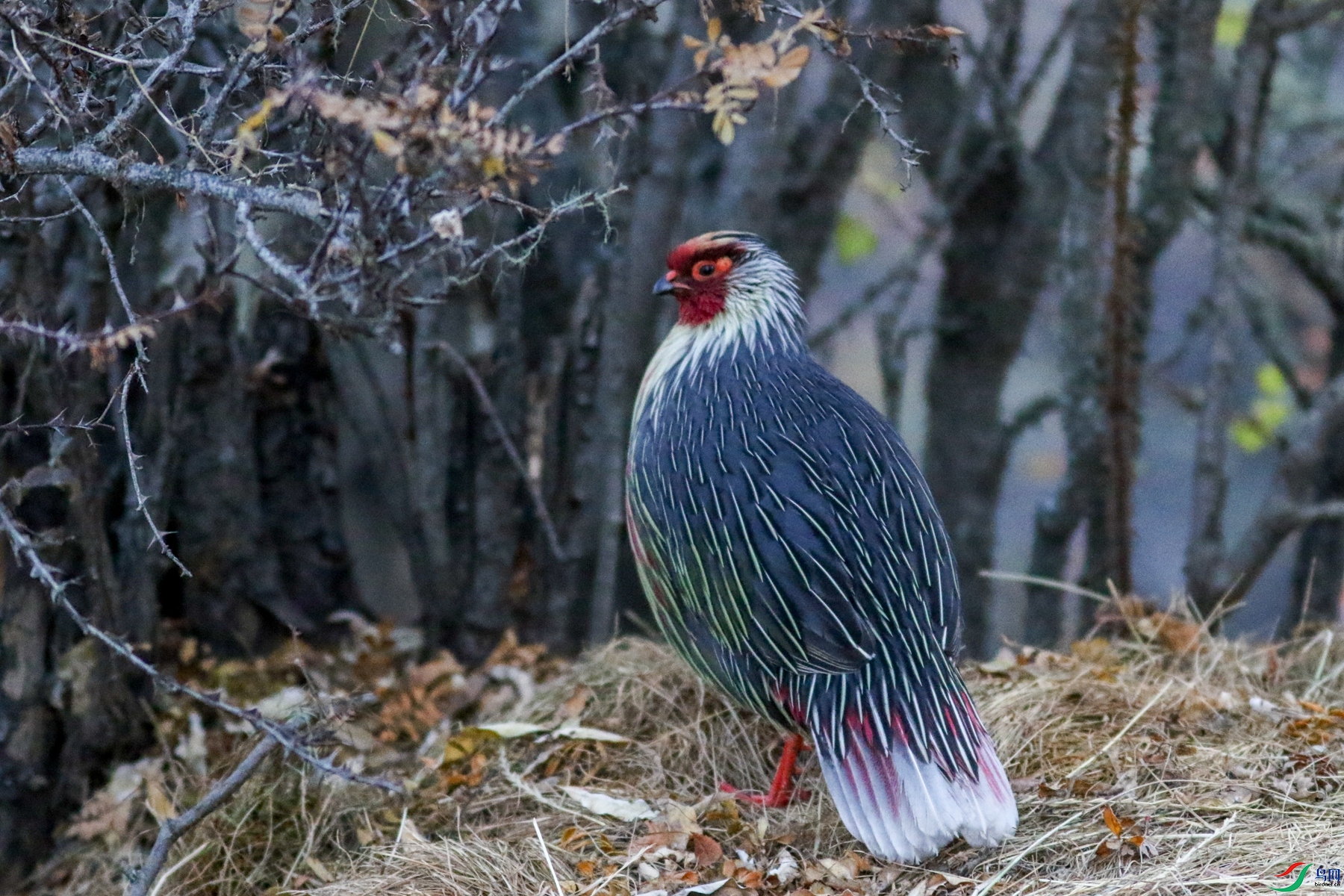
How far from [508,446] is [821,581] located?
1515 mm

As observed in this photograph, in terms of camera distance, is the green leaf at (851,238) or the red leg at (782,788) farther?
the green leaf at (851,238)

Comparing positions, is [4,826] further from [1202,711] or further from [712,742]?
[1202,711]

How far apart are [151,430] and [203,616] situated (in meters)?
0.72

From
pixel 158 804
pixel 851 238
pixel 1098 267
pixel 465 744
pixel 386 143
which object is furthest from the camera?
pixel 851 238

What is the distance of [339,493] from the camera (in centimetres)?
473

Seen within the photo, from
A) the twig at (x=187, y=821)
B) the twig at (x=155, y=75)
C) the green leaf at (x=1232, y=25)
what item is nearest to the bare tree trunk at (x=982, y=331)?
the green leaf at (x=1232, y=25)

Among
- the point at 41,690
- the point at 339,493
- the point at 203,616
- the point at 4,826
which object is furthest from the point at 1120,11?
the point at 4,826

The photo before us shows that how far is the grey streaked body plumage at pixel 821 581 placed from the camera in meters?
2.87

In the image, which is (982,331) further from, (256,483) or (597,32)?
(597,32)

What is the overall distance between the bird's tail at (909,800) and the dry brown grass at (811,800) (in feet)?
0.29

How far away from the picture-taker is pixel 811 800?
10.9ft

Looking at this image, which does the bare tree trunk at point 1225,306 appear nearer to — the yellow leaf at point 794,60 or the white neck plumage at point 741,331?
the white neck plumage at point 741,331

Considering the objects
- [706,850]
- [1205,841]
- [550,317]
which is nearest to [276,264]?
[706,850]

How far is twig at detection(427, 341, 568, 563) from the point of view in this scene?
418 centimetres
